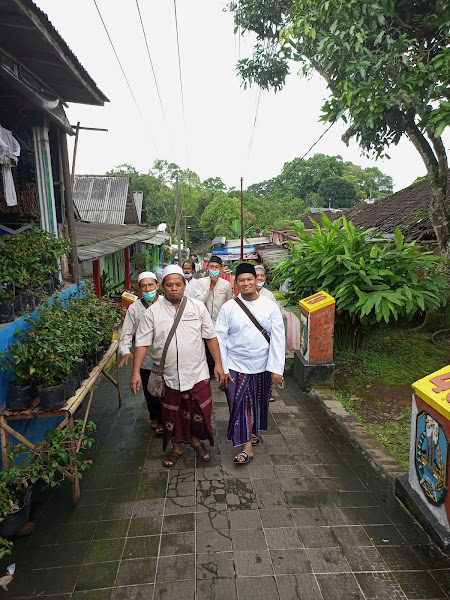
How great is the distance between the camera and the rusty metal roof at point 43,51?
3.67 meters

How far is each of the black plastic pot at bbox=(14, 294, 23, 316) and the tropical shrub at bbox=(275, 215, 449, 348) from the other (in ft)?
14.7

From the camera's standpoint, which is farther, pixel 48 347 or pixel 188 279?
pixel 188 279

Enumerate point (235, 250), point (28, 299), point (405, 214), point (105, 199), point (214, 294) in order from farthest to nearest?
point (235, 250) < point (105, 199) < point (405, 214) < point (214, 294) < point (28, 299)

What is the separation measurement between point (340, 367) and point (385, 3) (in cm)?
600

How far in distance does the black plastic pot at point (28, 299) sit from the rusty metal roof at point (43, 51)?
2.39 m

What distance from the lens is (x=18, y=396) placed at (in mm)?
3336

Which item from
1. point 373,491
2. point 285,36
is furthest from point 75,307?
point 285,36

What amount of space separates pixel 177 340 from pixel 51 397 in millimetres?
1102

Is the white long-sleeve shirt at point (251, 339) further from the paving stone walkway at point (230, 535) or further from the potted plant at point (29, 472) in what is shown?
the potted plant at point (29, 472)

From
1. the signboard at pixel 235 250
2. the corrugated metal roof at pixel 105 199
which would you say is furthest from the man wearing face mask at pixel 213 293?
the signboard at pixel 235 250

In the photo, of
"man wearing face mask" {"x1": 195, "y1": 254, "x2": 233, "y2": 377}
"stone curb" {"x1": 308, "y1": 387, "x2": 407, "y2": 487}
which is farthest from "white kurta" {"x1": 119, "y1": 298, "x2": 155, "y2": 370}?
"stone curb" {"x1": 308, "y1": 387, "x2": 407, "y2": 487}

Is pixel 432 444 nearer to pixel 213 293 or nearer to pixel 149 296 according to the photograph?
pixel 149 296

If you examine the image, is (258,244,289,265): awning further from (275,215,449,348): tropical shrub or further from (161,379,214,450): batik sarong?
(161,379,214,450): batik sarong

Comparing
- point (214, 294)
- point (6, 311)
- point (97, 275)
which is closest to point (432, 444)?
point (6, 311)
